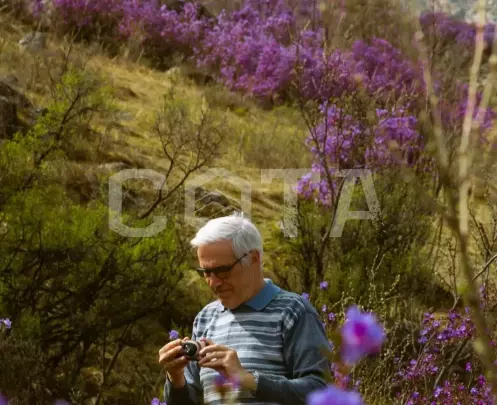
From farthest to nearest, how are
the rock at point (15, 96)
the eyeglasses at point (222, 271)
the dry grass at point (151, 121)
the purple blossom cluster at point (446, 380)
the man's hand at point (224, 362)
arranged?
1. the dry grass at point (151, 121)
2. the rock at point (15, 96)
3. the purple blossom cluster at point (446, 380)
4. the eyeglasses at point (222, 271)
5. the man's hand at point (224, 362)

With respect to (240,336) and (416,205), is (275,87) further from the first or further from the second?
(240,336)

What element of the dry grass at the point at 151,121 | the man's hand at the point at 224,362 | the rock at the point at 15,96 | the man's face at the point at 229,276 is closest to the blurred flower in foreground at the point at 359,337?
the man's hand at the point at 224,362

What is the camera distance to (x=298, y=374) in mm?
2383

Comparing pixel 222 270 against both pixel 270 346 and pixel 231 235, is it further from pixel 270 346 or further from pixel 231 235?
pixel 270 346

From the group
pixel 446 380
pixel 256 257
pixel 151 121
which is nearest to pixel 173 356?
pixel 256 257

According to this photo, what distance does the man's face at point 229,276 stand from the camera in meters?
2.56

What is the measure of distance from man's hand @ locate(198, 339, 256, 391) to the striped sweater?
0.22m

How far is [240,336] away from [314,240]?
14.2ft

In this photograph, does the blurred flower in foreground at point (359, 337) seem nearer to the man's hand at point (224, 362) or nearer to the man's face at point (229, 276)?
the man's hand at point (224, 362)

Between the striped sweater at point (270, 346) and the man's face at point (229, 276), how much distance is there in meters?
0.03

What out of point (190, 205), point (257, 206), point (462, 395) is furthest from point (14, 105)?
point (462, 395)

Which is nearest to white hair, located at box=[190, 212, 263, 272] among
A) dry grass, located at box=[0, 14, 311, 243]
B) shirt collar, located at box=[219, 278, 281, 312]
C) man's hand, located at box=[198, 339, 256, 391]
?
shirt collar, located at box=[219, 278, 281, 312]

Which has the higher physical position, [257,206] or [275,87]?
[275,87]

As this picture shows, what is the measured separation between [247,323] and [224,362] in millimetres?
544
